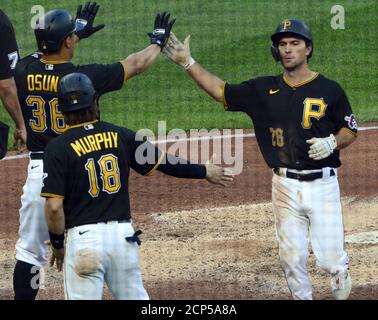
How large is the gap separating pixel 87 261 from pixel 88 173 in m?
0.48

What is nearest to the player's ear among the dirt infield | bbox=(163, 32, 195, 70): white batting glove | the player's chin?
bbox=(163, 32, 195, 70): white batting glove

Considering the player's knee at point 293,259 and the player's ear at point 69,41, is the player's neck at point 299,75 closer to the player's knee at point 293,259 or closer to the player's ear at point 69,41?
the player's knee at point 293,259

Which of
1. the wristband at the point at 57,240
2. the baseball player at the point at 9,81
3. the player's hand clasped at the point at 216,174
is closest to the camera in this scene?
the wristband at the point at 57,240

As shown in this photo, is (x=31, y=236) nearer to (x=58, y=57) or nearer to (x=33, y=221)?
(x=33, y=221)

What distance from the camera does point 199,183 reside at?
10.6 metres

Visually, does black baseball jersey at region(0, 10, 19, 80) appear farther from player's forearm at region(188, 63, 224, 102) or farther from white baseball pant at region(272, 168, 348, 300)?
white baseball pant at region(272, 168, 348, 300)

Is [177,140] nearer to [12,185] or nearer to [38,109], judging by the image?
[12,185]

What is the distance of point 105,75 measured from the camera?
22.3ft

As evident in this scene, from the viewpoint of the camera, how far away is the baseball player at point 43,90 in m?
6.74

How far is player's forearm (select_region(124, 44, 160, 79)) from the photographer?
6.93 meters

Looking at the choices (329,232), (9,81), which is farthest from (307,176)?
(9,81)

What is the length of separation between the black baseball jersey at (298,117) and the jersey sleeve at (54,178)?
5.46 ft

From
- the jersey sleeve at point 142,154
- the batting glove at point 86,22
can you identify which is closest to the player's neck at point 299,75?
the jersey sleeve at point 142,154

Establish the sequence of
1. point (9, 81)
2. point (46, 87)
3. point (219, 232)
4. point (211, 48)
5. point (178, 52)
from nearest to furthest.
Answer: point (46, 87), point (178, 52), point (9, 81), point (219, 232), point (211, 48)
